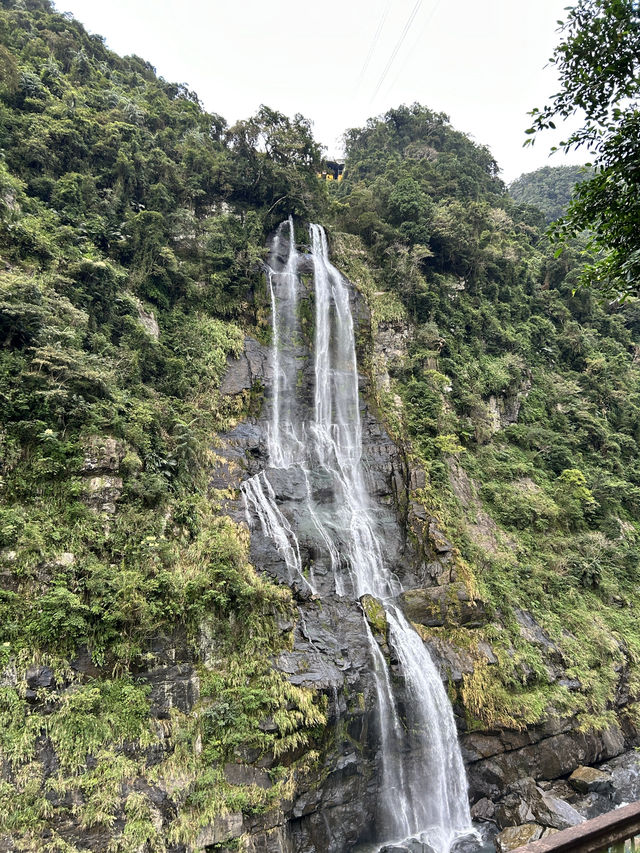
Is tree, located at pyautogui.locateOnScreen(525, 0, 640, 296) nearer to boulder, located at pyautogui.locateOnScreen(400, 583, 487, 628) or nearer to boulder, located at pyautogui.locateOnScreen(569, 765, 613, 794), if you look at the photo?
boulder, located at pyautogui.locateOnScreen(400, 583, 487, 628)

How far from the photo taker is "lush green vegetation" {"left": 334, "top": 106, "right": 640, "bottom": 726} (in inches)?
492

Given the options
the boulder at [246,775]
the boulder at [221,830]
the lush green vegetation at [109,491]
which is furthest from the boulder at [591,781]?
the boulder at [221,830]

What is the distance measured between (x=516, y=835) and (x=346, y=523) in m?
7.85

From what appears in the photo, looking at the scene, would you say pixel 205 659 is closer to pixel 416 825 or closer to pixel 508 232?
pixel 416 825

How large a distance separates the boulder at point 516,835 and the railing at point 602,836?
917 cm

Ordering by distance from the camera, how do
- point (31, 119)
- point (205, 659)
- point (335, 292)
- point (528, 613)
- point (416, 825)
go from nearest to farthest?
point (205, 659) < point (416, 825) < point (528, 613) < point (31, 119) < point (335, 292)

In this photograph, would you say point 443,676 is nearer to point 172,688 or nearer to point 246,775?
point 246,775

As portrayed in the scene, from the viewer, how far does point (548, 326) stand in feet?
75.3

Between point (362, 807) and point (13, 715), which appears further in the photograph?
point (362, 807)

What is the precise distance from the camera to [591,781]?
10.2m

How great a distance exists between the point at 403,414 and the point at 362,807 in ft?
38.3

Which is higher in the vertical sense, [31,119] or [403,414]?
[31,119]

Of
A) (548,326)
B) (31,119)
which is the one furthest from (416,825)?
(31,119)

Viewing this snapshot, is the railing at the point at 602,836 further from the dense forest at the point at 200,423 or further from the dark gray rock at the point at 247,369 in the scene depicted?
the dark gray rock at the point at 247,369
